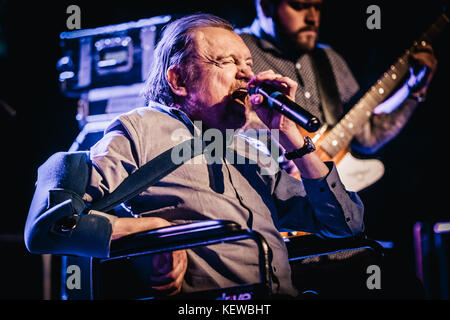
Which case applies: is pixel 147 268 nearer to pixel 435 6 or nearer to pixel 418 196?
pixel 418 196

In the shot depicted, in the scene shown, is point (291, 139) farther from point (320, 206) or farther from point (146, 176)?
point (146, 176)

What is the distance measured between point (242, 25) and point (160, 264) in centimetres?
290

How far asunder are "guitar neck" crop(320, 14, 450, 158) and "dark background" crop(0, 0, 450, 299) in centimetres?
29

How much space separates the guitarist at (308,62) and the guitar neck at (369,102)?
2.5 inches

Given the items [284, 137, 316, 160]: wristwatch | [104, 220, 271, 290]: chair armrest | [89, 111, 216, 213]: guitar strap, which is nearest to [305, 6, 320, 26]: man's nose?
[284, 137, 316, 160]: wristwatch

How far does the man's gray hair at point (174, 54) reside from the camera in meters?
2.06

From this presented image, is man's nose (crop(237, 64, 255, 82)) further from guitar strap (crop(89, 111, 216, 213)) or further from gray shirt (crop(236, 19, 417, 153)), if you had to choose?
gray shirt (crop(236, 19, 417, 153))

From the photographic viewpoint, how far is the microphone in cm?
145

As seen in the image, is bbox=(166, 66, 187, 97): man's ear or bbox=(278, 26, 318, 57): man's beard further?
bbox=(278, 26, 318, 57): man's beard

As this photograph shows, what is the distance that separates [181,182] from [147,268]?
0.36 m

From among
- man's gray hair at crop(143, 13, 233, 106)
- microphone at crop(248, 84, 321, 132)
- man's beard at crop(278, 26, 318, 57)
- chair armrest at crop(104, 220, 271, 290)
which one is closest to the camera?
chair armrest at crop(104, 220, 271, 290)

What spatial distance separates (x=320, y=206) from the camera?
1914 millimetres

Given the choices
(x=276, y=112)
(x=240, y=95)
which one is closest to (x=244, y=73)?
(x=240, y=95)
